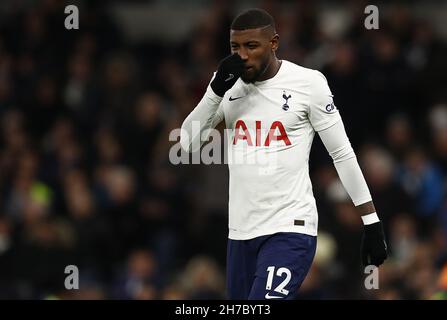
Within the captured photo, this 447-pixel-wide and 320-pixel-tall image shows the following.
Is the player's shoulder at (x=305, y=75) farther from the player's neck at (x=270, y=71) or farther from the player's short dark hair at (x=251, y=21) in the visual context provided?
the player's short dark hair at (x=251, y=21)

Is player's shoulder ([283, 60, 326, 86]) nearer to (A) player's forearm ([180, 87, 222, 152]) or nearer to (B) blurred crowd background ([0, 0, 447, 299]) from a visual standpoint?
(A) player's forearm ([180, 87, 222, 152])

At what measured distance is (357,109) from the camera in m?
12.8

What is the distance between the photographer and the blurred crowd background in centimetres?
1138

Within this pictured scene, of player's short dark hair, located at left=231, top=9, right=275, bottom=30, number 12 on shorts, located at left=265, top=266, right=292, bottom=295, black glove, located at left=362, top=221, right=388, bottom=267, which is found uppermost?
player's short dark hair, located at left=231, top=9, right=275, bottom=30

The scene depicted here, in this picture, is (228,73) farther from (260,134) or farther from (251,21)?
(260,134)

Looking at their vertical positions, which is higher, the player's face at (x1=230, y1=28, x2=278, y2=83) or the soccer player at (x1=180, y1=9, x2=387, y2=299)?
the player's face at (x1=230, y1=28, x2=278, y2=83)

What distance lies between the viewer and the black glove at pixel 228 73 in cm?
682

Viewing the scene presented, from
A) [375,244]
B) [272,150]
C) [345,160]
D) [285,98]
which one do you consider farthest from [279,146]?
[375,244]

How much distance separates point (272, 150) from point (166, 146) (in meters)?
5.99

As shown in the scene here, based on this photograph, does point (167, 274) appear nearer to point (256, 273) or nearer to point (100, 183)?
point (100, 183)

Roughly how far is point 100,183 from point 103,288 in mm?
1792

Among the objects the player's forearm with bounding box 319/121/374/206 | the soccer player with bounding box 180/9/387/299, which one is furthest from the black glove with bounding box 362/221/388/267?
the player's forearm with bounding box 319/121/374/206

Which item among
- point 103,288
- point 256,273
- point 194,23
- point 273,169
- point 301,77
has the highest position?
point 194,23
